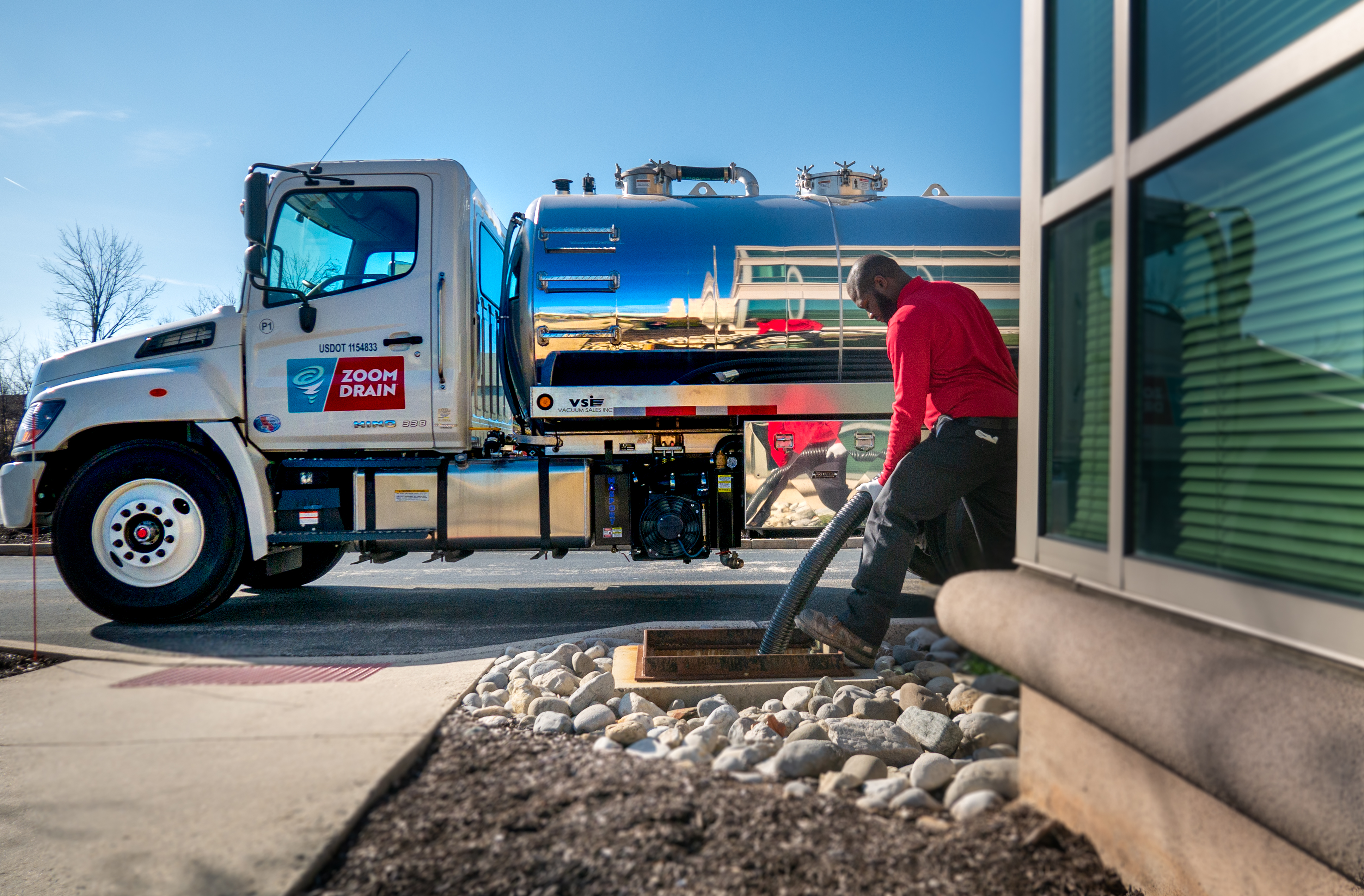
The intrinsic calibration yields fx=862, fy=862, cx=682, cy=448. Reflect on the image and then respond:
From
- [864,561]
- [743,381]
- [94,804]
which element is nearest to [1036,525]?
[864,561]

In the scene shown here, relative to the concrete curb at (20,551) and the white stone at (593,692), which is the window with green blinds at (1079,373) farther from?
the concrete curb at (20,551)

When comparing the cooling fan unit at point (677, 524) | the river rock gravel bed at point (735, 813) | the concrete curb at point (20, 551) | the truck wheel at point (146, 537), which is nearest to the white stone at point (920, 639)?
the river rock gravel bed at point (735, 813)

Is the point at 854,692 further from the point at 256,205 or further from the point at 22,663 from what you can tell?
the point at 256,205

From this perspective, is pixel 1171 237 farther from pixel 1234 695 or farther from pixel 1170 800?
pixel 1170 800

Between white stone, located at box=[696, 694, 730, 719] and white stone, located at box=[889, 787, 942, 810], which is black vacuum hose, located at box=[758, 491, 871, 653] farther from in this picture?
white stone, located at box=[889, 787, 942, 810]

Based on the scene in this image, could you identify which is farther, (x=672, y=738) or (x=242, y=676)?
(x=242, y=676)

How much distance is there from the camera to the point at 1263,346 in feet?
4.58

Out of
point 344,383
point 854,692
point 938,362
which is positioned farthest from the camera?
point 344,383

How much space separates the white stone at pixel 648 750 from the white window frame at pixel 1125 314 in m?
1.15

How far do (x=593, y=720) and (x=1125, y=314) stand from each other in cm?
210

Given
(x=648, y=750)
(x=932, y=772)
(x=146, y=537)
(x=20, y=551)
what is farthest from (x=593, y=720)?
(x=20, y=551)

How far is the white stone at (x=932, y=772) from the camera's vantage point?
2006 millimetres

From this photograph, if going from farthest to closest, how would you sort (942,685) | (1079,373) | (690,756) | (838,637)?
(838,637) < (942,685) < (690,756) < (1079,373)

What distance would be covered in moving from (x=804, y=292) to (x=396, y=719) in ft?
13.2
